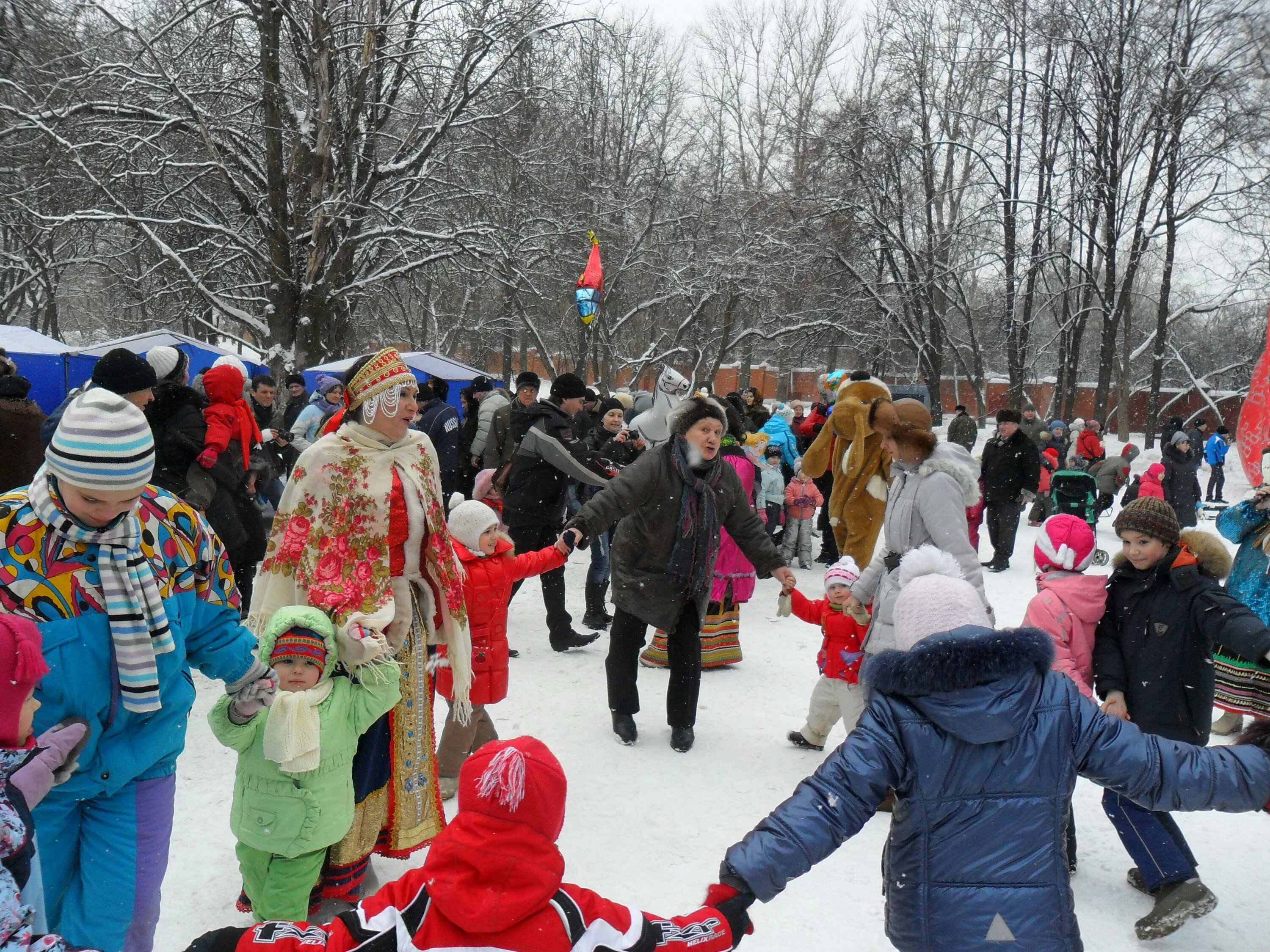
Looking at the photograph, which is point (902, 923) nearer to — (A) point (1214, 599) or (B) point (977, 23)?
(A) point (1214, 599)

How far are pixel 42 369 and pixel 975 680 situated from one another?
1113 cm

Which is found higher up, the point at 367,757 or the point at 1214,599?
the point at 1214,599

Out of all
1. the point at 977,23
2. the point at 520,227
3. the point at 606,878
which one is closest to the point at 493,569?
the point at 606,878

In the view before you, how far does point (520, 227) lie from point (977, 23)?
14.8 m

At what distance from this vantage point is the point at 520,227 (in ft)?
58.7

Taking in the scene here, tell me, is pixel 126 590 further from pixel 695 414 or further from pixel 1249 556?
pixel 1249 556

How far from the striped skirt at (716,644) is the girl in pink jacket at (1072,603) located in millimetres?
2999

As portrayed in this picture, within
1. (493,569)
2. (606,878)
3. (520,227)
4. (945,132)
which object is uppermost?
(945,132)

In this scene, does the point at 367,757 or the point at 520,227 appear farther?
the point at 520,227

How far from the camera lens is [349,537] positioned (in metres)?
3.48

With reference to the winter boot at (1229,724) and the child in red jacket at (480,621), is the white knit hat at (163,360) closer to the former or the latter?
the child in red jacket at (480,621)

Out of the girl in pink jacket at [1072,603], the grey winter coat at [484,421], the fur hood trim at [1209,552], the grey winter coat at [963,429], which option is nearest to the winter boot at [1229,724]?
the fur hood trim at [1209,552]

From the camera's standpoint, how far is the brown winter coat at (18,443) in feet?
18.8

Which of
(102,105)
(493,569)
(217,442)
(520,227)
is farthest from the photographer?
(520,227)
